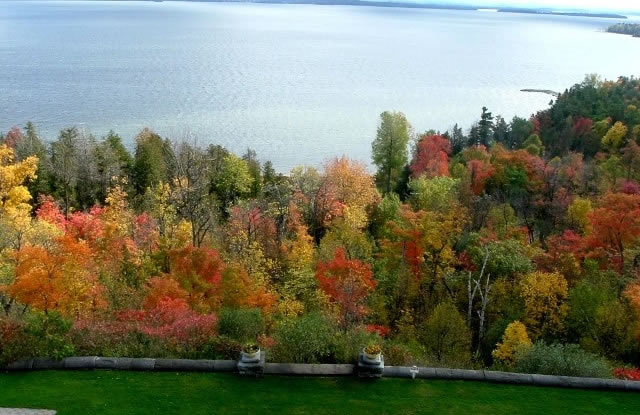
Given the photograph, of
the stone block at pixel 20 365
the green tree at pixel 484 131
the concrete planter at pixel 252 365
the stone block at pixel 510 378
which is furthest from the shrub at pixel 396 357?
the green tree at pixel 484 131

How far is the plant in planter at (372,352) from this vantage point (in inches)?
744

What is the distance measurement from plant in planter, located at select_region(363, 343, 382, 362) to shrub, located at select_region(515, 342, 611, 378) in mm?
5426

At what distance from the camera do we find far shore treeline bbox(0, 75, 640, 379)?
815 inches

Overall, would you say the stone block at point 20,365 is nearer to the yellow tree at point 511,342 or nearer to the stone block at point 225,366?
the stone block at point 225,366

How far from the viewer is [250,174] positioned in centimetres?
5925

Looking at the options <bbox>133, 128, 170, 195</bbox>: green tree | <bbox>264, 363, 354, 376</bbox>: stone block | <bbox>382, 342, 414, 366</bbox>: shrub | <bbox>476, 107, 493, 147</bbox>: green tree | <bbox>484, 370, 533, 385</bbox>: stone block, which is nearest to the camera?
<bbox>264, 363, 354, 376</bbox>: stone block

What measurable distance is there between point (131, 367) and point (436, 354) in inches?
561

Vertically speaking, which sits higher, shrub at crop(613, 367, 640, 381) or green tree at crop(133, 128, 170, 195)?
green tree at crop(133, 128, 170, 195)

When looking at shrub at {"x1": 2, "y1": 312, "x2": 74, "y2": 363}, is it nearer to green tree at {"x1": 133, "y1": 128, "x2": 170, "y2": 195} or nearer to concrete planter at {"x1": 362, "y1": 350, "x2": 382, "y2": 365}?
concrete planter at {"x1": 362, "y1": 350, "x2": 382, "y2": 365}

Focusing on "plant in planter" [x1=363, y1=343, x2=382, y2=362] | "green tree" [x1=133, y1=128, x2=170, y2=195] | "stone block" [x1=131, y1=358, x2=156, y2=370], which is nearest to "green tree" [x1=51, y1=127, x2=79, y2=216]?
"green tree" [x1=133, y1=128, x2=170, y2=195]

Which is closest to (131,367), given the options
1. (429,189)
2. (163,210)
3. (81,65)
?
(163,210)

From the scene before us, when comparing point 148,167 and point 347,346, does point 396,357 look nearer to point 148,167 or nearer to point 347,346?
point 347,346

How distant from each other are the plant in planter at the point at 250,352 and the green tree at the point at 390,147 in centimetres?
4713

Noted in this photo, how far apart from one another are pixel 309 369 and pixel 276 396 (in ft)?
5.25
